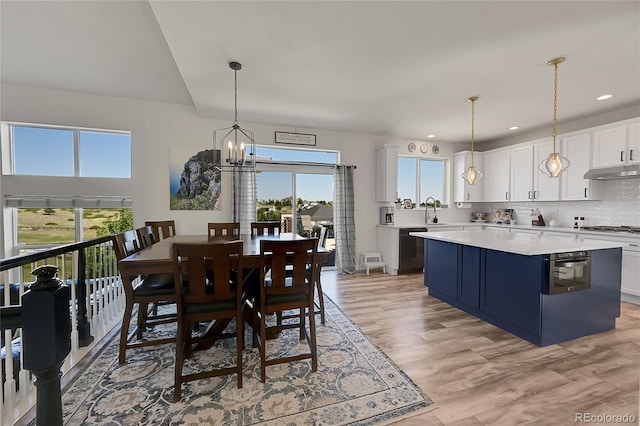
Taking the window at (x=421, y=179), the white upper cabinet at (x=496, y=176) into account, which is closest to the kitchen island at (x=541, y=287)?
the window at (x=421, y=179)

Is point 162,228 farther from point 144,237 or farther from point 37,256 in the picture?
point 37,256

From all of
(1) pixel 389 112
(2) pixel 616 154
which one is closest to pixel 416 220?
(1) pixel 389 112

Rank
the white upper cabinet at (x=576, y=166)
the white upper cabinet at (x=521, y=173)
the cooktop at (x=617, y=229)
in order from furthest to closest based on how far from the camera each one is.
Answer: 1. the white upper cabinet at (x=521, y=173)
2. the white upper cabinet at (x=576, y=166)
3. the cooktop at (x=617, y=229)

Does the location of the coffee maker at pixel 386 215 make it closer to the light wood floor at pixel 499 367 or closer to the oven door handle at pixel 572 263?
the light wood floor at pixel 499 367

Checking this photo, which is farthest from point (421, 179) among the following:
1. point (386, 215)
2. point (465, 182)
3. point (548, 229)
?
point (548, 229)

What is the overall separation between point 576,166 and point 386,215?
9.93 feet

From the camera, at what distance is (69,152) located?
4.03 metres

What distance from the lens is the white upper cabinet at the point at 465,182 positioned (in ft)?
19.5

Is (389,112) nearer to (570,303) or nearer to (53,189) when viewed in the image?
(570,303)

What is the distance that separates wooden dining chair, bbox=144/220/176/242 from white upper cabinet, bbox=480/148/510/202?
5.94m

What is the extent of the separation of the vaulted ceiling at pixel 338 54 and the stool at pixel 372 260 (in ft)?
8.27

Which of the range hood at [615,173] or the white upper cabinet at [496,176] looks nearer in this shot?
the range hood at [615,173]

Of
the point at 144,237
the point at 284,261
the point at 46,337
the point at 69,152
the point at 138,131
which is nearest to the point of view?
the point at 46,337

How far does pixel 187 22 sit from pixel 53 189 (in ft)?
10.8
